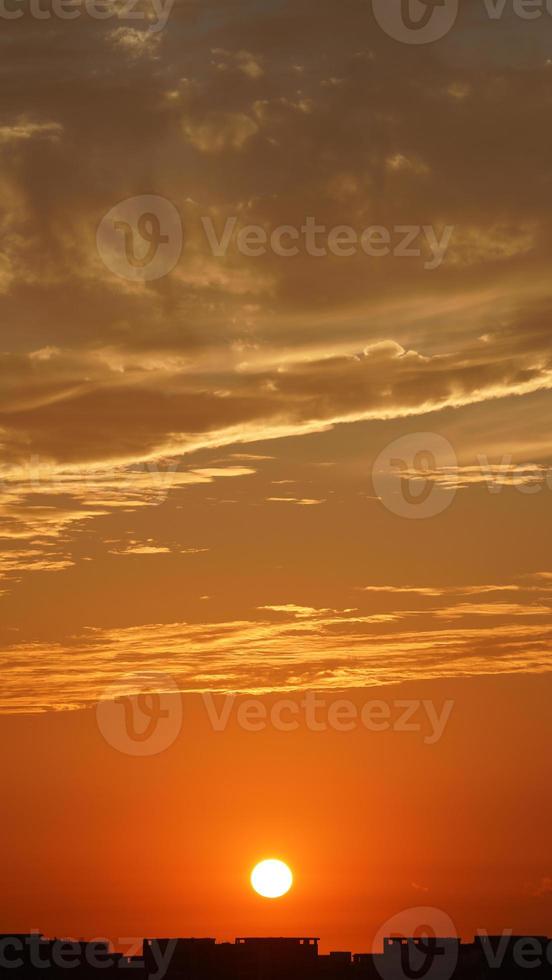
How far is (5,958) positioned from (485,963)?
4009 centimetres

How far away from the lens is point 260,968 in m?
168

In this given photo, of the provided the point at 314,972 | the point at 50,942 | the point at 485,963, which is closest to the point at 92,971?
the point at 50,942

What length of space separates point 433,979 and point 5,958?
1424 inches

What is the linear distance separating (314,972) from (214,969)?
8828mm

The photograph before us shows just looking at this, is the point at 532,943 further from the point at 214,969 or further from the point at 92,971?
the point at 92,971

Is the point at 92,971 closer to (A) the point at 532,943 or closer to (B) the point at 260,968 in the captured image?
(B) the point at 260,968

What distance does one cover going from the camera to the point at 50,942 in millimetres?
171000

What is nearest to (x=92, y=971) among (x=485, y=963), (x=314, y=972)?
(x=314, y=972)

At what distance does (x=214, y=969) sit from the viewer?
168m

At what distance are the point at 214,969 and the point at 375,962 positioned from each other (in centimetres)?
1475

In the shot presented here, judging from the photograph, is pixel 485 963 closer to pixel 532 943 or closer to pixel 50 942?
pixel 532 943

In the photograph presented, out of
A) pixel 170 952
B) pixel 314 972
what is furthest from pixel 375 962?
pixel 170 952

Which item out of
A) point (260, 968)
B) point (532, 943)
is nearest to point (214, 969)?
point (260, 968)

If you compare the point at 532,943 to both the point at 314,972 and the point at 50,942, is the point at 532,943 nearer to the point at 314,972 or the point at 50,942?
the point at 314,972
